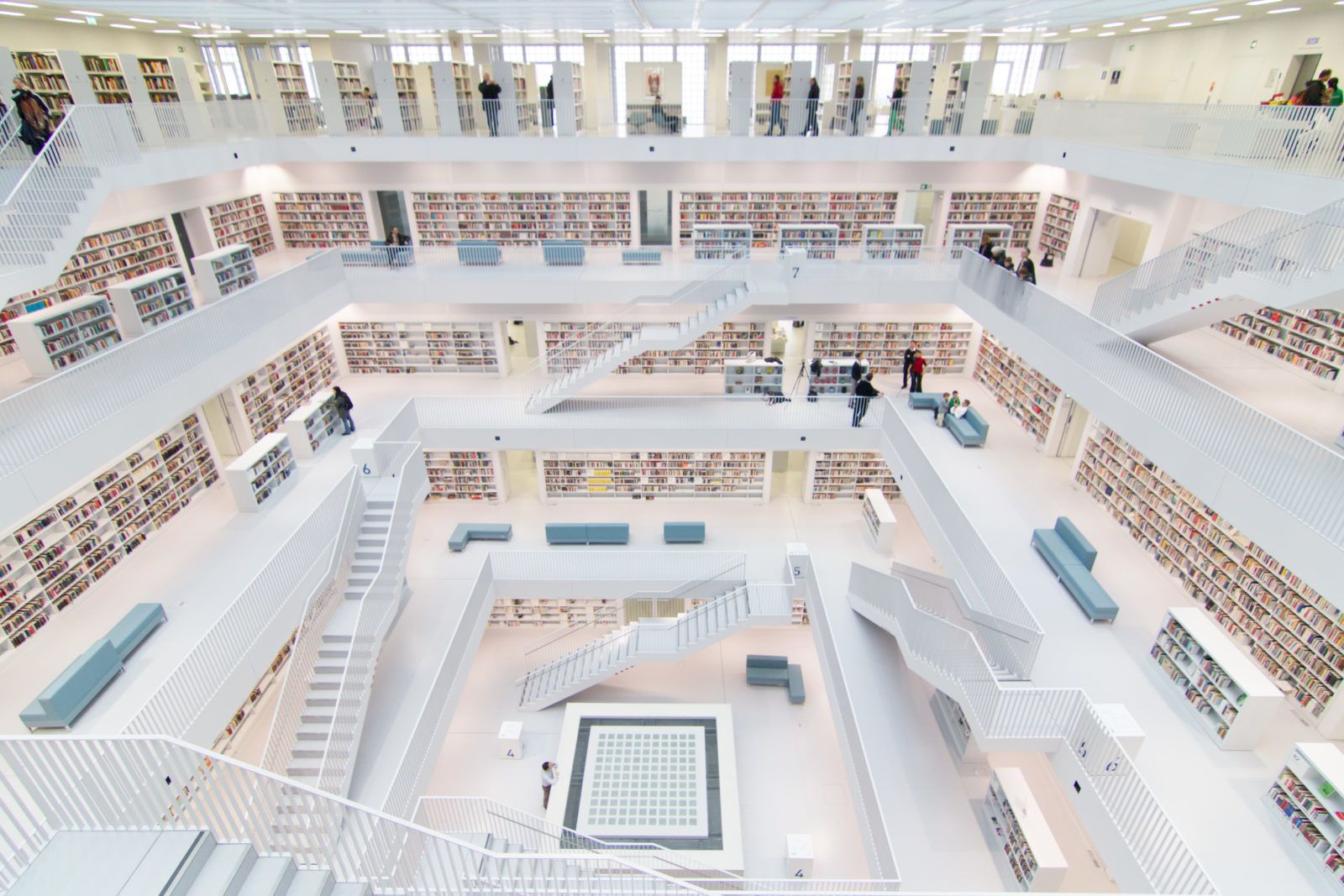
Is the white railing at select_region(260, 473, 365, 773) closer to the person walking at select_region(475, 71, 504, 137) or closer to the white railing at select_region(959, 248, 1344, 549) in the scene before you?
the person walking at select_region(475, 71, 504, 137)

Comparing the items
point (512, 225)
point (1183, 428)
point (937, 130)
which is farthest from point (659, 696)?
point (937, 130)

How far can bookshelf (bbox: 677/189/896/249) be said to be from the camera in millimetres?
16812

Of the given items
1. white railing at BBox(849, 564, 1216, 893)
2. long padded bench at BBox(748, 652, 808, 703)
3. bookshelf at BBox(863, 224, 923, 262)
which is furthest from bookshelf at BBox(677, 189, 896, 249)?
white railing at BBox(849, 564, 1216, 893)

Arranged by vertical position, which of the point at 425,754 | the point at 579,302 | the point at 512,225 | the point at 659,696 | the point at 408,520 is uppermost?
the point at 512,225

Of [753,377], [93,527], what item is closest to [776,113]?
[753,377]

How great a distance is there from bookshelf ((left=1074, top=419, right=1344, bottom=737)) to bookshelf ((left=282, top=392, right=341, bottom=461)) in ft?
47.5

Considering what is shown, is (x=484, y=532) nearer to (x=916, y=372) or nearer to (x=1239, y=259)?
(x=916, y=372)

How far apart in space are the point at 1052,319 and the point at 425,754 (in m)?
12.4

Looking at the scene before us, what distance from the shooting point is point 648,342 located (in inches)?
560

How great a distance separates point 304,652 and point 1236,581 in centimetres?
1266

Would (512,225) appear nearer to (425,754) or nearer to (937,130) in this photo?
(937,130)

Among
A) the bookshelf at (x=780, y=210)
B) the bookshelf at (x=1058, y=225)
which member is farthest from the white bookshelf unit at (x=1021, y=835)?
the bookshelf at (x=780, y=210)

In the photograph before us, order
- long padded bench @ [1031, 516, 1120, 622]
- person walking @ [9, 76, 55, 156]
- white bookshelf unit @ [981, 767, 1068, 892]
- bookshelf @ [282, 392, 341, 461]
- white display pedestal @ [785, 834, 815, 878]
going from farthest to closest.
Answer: bookshelf @ [282, 392, 341, 461], white display pedestal @ [785, 834, 815, 878], person walking @ [9, 76, 55, 156], long padded bench @ [1031, 516, 1120, 622], white bookshelf unit @ [981, 767, 1068, 892]

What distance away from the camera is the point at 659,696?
13555 mm
